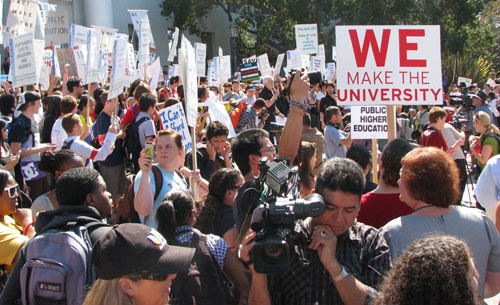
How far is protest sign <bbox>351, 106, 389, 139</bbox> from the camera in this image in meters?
6.42

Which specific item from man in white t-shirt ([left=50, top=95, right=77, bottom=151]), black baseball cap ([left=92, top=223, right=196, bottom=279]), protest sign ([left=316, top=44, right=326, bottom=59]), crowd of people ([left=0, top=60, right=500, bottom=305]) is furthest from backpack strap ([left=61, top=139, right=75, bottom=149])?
protest sign ([left=316, top=44, right=326, bottom=59])

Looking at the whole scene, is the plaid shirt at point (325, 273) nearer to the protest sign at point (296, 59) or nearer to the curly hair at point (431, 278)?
the curly hair at point (431, 278)

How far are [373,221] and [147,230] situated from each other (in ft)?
5.03

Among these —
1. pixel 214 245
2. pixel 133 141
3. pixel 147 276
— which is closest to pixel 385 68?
pixel 214 245

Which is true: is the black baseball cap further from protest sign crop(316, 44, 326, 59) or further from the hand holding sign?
protest sign crop(316, 44, 326, 59)

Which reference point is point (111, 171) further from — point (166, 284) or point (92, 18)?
point (92, 18)

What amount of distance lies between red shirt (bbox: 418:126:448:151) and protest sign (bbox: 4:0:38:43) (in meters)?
6.79

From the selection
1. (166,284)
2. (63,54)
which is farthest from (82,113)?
(63,54)

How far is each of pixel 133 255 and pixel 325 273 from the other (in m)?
0.82

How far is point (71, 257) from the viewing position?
2721mm

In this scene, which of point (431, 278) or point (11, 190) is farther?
point (11, 190)

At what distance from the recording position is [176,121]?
597 cm

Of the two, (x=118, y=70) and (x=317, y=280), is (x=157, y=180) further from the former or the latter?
(x=118, y=70)

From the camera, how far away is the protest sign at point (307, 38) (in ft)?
53.4
